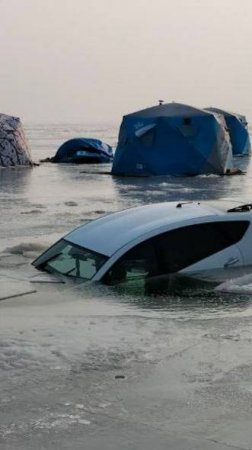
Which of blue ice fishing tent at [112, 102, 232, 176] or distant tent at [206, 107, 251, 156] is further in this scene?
distant tent at [206, 107, 251, 156]

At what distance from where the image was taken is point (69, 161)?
118ft

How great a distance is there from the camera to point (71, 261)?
32.6ft

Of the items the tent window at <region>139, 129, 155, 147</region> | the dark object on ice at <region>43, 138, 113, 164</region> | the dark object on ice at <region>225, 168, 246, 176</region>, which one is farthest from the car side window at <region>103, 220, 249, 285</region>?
the dark object on ice at <region>43, 138, 113, 164</region>

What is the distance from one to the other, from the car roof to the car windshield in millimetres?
86

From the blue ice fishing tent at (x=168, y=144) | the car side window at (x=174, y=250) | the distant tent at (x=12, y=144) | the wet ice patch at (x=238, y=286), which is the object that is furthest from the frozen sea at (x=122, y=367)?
the distant tent at (x=12, y=144)

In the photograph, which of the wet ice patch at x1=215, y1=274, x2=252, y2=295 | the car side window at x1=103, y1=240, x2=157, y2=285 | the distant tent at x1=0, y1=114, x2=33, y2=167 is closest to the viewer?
the wet ice patch at x1=215, y1=274, x2=252, y2=295

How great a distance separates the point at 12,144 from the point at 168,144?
7.73 meters

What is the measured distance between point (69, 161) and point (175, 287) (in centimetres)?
2725

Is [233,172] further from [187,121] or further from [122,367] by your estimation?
[122,367]

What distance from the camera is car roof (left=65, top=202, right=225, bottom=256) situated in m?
9.48

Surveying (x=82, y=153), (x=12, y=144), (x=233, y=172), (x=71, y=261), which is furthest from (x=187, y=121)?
(x=71, y=261)

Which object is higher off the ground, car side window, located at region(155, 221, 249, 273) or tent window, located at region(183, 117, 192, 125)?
tent window, located at region(183, 117, 192, 125)

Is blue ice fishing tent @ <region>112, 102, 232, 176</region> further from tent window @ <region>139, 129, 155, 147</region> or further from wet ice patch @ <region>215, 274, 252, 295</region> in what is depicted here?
wet ice patch @ <region>215, 274, 252, 295</region>

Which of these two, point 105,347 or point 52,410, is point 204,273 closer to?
point 105,347
